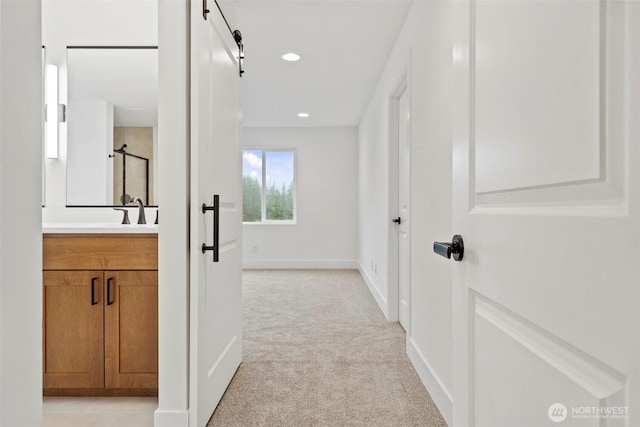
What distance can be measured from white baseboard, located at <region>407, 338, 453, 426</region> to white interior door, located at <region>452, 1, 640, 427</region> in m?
0.92

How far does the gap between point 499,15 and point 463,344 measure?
2.56 feet

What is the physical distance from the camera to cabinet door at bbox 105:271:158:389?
200 centimetres

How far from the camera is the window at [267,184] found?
6.78 metres

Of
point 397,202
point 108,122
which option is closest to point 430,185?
point 397,202

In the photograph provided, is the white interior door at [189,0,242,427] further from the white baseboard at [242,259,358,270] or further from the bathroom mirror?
the white baseboard at [242,259,358,270]

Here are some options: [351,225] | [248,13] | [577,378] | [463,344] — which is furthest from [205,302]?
[351,225]

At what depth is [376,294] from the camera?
172 inches

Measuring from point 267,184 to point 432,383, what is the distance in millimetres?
5154

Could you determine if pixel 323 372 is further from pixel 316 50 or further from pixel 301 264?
pixel 301 264

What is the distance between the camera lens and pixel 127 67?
8.61 feet

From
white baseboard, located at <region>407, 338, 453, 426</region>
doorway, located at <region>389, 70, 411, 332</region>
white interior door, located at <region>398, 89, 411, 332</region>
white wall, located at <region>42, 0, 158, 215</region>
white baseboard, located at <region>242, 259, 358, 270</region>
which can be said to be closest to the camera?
white baseboard, located at <region>407, 338, 453, 426</region>

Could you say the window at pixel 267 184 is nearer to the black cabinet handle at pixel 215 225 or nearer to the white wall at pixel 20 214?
the black cabinet handle at pixel 215 225

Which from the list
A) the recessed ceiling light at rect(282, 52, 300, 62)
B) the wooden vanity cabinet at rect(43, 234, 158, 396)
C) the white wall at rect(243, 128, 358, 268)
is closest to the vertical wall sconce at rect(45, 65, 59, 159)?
the wooden vanity cabinet at rect(43, 234, 158, 396)

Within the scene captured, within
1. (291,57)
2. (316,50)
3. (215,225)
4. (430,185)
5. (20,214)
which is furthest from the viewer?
(291,57)
